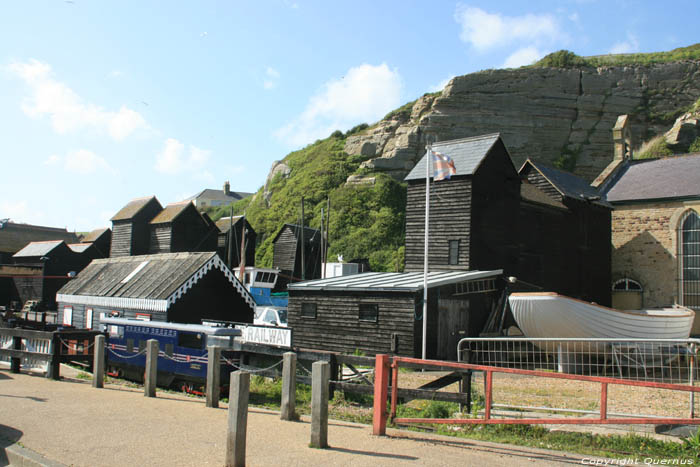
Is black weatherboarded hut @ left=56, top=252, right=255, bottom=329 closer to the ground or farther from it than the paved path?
farther from it

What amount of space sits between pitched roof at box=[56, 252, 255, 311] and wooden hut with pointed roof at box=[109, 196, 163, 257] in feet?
56.3

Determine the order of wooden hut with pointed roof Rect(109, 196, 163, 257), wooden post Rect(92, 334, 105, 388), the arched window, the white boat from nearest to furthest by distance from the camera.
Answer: wooden post Rect(92, 334, 105, 388), the white boat, the arched window, wooden hut with pointed roof Rect(109, 196, 163, 257)

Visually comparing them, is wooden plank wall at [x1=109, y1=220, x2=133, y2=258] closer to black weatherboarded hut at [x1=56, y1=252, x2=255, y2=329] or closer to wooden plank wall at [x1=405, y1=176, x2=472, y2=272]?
black weatherboarded hut at [x1=56, y1=252, x2=255, y2=329]

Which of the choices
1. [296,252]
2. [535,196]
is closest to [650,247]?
[535,196]

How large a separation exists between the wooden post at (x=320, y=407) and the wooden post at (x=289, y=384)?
1385 millimetres

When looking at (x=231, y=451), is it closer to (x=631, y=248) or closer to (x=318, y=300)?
(x=318, y=300)

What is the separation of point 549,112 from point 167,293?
64630 millimetres

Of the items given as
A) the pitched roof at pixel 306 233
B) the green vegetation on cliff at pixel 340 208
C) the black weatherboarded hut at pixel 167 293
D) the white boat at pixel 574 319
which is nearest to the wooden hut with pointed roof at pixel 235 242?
the pitched roof at pixel 306 233

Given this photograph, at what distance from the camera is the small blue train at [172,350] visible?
1419cm

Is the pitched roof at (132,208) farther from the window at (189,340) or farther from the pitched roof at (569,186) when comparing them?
the window at (189,340)

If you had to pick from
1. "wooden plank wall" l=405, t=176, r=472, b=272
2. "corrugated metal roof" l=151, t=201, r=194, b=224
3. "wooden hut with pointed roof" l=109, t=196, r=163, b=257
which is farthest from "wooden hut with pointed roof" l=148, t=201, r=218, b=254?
"wooden plank wall" l=405, t=176, r=472, b=272

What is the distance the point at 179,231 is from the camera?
4391 centimetres

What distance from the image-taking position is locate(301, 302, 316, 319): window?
2261 centimetres

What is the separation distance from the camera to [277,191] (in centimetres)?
7725
